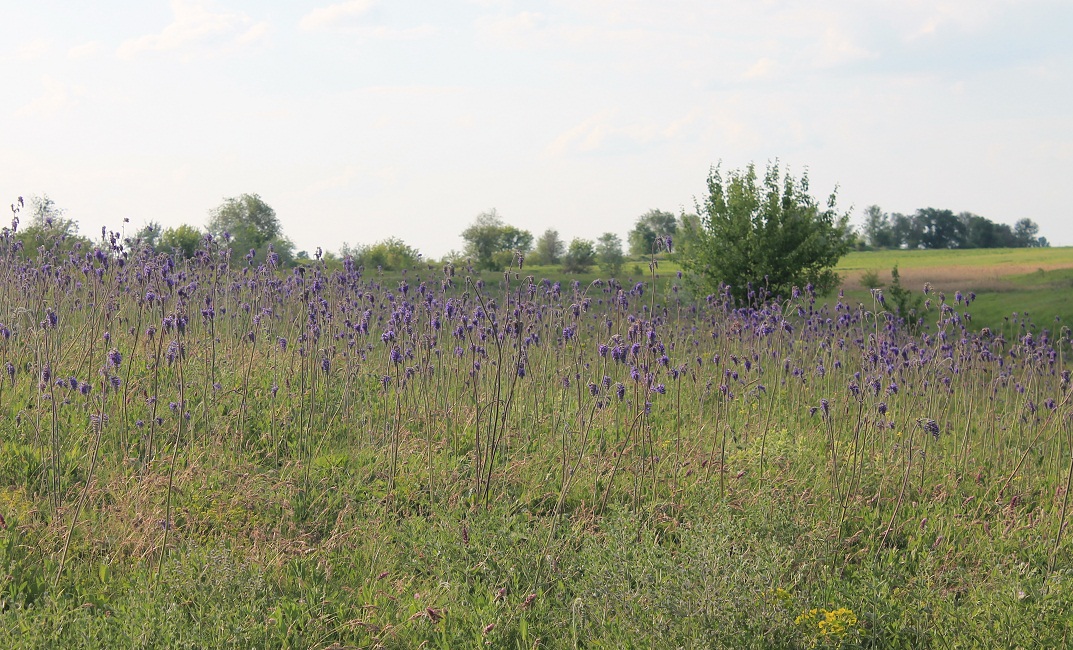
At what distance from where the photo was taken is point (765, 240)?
21.0 meters

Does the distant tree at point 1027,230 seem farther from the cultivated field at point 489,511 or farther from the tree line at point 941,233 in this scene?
the cultivated field at point 489,511

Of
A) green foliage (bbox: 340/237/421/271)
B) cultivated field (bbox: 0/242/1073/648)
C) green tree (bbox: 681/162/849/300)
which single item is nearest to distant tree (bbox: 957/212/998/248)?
green foliage (bbox: 340/237/421/271)

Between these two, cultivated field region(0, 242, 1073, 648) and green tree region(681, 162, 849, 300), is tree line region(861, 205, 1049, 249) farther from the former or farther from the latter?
cultivated field region(0, 242, 1073, 648)

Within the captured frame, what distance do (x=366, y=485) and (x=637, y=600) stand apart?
2183 mm

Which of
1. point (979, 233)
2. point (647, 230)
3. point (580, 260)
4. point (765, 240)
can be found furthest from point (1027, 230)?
point (765, 240)

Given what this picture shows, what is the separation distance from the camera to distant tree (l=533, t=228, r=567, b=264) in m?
64.1

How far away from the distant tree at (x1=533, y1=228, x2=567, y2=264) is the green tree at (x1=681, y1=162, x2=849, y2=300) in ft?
137

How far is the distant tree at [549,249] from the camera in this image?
64062mm

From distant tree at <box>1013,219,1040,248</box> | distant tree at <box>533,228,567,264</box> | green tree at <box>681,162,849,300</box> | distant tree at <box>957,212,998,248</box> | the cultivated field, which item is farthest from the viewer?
distant tree at <box>1013,219,1040,248</box>

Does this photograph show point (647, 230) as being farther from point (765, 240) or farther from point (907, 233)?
point (765, 240)

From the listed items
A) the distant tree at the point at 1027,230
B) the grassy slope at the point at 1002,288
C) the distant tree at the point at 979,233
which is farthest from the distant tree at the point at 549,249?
the distant tree at the point at 1027,230

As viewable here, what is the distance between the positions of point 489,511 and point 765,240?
16.8 metres

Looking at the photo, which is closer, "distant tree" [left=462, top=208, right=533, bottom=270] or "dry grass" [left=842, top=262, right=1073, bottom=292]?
"dry grass" [left=842, top=262, right=1073, bottom=292]

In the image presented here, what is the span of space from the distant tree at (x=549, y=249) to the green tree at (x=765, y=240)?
137ft
